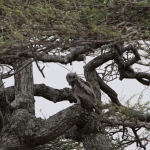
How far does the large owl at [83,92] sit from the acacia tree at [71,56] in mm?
107

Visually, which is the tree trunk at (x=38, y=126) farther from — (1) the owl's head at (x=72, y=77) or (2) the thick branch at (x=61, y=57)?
(2) the thick branch at (x=61, y=57)

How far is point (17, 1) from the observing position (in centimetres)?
537

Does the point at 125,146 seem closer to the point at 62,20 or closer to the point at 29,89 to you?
the point at 29,89

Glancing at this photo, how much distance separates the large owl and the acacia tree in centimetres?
11

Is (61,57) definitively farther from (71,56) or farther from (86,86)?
(86,86)

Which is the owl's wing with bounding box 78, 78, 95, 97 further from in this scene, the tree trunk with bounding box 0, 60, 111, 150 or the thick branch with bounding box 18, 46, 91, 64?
the thick branch with bounding box 18, 46, 91, 64

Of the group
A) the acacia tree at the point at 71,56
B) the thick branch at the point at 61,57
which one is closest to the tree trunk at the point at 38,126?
the acacia tree at the point at 71,56

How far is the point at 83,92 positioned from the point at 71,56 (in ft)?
4.36

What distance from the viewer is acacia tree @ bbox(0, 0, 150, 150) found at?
5.06 meters

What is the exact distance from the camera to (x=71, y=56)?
591cm

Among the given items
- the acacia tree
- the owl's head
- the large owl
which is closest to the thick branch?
the acacia tree

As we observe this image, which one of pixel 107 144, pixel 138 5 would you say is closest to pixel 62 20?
pixel 138 5

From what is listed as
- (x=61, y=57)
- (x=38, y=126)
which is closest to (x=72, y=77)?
(x=38, y=126)

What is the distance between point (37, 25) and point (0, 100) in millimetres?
2679
